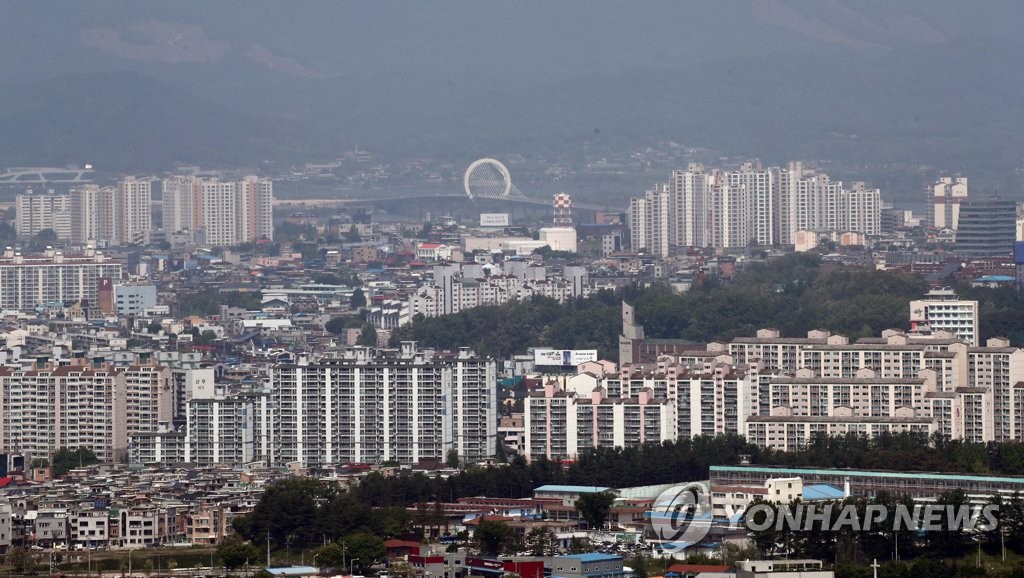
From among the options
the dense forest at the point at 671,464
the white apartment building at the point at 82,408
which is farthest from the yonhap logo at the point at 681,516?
the white apartment building at the point at 82,408

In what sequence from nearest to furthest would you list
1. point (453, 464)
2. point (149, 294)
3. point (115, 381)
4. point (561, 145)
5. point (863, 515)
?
point (863, 515) → point (453, 464) → point (115, 381) → point (149, 294) → point (561, 145)

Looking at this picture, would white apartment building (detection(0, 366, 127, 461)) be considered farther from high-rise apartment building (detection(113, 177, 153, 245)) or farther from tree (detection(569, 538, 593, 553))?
high-rise apartment building (detection(113, 177, 153, 245))

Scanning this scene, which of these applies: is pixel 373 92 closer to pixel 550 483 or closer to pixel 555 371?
pixel 555 371

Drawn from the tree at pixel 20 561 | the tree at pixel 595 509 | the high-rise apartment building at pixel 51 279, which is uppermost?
A: the high-rise apartment building at pixel 51 279

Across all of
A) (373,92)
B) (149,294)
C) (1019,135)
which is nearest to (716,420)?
(149,294)

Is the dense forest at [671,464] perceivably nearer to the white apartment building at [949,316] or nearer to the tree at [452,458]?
the tree at [452,458]

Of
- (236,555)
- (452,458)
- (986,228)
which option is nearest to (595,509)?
(236,555)

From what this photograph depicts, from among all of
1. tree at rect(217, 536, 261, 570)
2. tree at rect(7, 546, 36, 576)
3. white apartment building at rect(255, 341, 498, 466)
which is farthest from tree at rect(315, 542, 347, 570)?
white apartment building at rect(255, 341, 498, 466)
